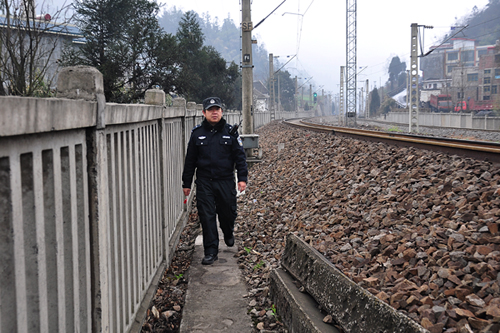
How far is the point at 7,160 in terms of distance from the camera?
151cm

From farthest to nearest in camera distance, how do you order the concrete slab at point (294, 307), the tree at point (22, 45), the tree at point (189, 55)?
the tree at point (189, 55), the tree at point (22, 45), the concrete slab at point (294, 307)

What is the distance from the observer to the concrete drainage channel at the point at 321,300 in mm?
2675

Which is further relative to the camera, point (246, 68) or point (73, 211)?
point (246, 68)

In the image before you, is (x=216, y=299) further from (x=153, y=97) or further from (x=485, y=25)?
(x=485, y=25)

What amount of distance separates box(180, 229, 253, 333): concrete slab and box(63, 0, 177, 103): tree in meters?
26.5

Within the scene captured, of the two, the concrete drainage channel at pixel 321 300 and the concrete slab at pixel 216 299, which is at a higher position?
the concrete drainage channel at pixel 321 300

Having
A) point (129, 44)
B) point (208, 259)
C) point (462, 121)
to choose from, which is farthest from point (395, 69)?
point (208, 259)

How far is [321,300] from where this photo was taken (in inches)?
137

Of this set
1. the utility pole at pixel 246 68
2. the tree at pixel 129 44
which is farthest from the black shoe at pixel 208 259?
the tree at pixel 129 44

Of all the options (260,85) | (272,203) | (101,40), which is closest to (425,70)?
(260,85)

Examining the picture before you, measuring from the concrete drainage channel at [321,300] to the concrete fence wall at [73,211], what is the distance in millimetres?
1226

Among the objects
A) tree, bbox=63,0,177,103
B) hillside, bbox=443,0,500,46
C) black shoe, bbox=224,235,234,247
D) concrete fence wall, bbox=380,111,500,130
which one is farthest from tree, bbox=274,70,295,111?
black shoe, bbox=224,235,234,247

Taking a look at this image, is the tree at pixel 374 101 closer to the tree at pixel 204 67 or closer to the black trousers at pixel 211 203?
the tree at pixel 204 67

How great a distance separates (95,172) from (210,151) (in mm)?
3286
